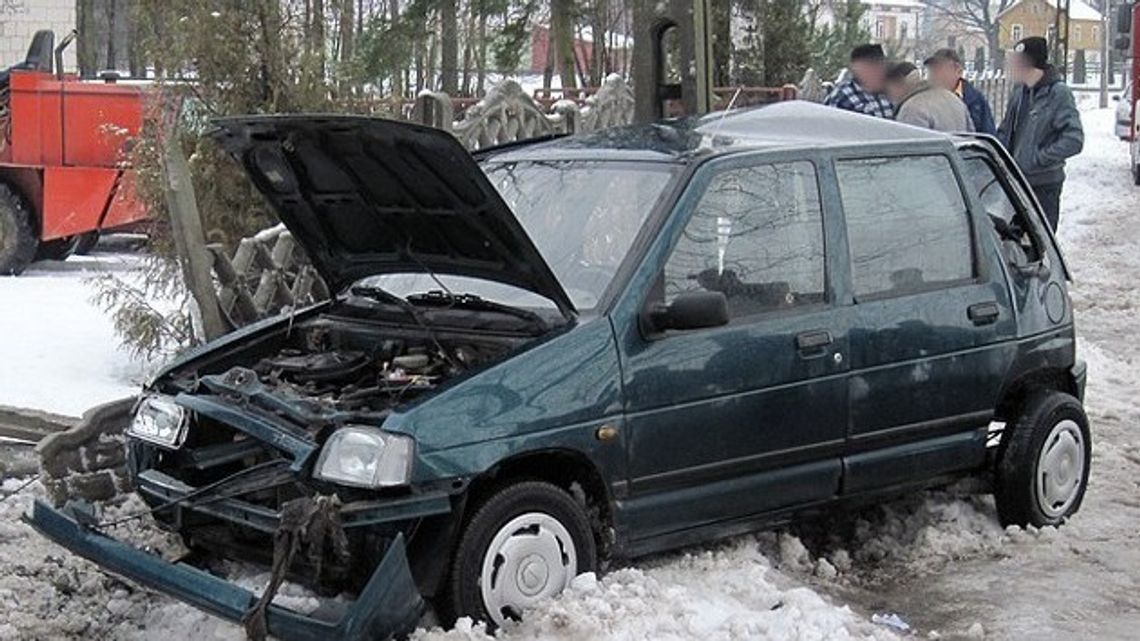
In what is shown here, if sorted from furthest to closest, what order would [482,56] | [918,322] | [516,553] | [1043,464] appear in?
[482,56], [1043,464], [918,322], [516,553]

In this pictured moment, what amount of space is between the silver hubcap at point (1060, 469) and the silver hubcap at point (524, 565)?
252 cm

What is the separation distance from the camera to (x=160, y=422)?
5.70 meters

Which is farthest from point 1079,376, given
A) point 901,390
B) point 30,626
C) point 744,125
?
point 30,626

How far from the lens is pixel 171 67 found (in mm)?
9555

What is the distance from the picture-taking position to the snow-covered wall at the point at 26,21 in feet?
93.5

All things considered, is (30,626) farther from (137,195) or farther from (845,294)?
(137,195)

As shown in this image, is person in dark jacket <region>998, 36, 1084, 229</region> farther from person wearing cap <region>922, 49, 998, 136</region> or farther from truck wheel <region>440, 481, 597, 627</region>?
truck wheel <region>440, 481, 597, 627</region>

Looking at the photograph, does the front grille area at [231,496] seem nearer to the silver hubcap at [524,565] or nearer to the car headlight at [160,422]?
the car headlight at [160,422]

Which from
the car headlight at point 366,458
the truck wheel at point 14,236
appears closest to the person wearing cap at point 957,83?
the car headlight at point 366,458

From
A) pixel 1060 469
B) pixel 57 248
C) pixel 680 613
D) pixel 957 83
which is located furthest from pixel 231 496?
pixel 57 248

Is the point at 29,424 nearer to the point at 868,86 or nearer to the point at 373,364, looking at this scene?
the point at 373,364

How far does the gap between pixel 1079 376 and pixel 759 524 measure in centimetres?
204

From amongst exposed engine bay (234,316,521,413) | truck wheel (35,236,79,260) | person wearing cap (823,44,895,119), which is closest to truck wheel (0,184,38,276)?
truck wheel (35,236,79,260)

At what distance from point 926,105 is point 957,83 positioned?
2.78ft
